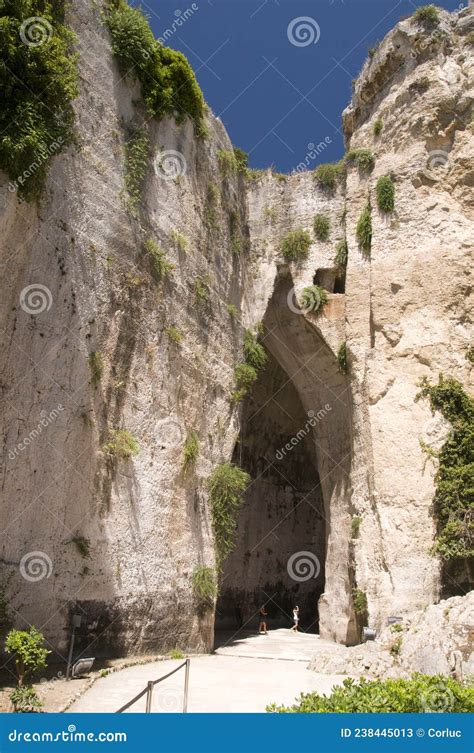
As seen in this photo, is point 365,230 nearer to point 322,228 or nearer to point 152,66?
point 322,228

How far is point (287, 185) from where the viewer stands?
24.1 meters

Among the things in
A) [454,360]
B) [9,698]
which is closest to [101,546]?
[9,698]

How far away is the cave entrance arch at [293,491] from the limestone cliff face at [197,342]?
0.14 meters

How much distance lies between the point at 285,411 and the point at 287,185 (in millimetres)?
9758

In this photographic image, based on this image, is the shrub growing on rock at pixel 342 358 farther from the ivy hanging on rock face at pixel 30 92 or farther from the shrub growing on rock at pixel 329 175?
the ivy hanging on rock face at pixel 30 92

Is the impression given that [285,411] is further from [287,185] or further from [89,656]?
[89,656]

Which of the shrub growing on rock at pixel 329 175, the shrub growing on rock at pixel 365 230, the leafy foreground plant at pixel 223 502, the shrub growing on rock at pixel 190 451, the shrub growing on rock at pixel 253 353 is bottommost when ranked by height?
the leafy foreground plant at pixel 223 502

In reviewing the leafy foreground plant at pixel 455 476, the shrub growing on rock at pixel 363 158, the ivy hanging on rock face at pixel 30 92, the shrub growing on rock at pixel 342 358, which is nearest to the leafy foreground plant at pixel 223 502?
the leafy foreground plant at pixel 455 476

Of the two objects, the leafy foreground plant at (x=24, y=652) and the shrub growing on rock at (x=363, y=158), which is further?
the shrub growing on rock at (x=363, y=158)

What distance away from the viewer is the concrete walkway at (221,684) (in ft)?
29.2

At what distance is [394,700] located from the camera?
7113 millimetres

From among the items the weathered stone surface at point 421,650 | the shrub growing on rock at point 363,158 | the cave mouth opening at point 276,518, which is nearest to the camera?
the weathered stone surface at point 421,650

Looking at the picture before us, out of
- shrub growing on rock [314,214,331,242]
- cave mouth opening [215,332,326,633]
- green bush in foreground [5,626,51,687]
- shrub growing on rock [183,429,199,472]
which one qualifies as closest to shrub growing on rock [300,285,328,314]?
shrub growing on rock [314,214,331,242]

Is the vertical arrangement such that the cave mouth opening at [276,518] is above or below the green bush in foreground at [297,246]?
below
